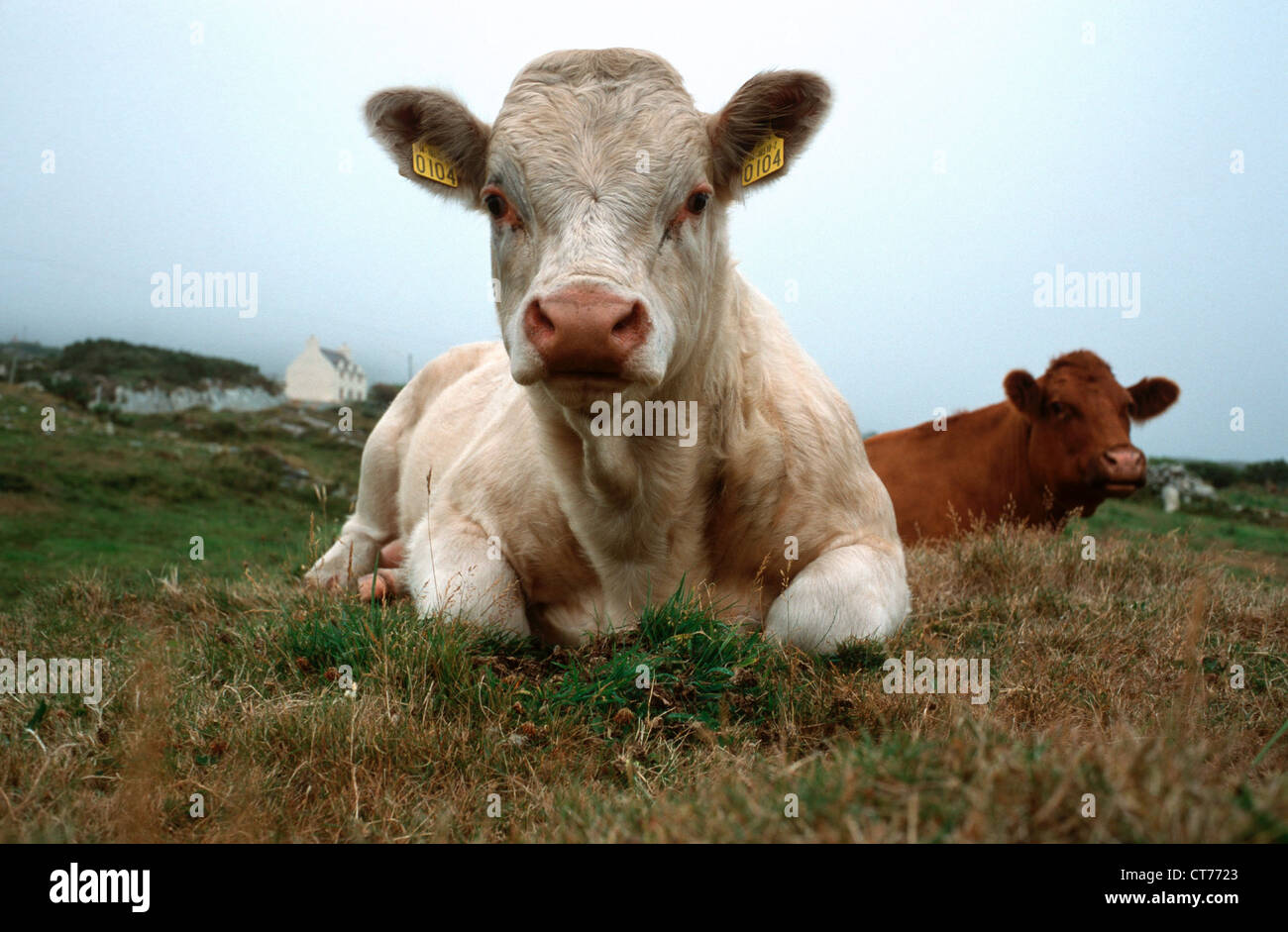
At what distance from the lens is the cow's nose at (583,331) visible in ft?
10.5

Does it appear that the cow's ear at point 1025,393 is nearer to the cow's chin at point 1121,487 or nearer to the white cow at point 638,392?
the cow's chin at point 1121,487

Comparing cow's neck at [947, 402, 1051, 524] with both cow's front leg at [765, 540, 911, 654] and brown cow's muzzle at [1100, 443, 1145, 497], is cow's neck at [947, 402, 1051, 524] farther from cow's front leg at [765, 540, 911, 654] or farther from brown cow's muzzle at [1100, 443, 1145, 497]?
cow's front leg at [765, 540, 911, 654]

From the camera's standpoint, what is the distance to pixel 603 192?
371cm

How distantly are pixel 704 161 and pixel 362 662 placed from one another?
2.58m

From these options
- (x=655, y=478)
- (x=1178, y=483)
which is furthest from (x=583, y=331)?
(x=1178, y=483)


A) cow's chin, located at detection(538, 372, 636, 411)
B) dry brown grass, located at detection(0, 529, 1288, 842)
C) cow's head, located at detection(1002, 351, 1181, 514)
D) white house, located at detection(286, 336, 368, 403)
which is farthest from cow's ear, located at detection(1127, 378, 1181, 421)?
white house, located at detection(286, 336, 368, 403)

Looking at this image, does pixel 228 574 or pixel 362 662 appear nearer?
pixel 362 662

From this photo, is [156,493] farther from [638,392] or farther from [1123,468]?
[1123,468]

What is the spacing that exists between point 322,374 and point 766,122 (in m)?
36.4

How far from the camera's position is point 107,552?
27.9 feet
